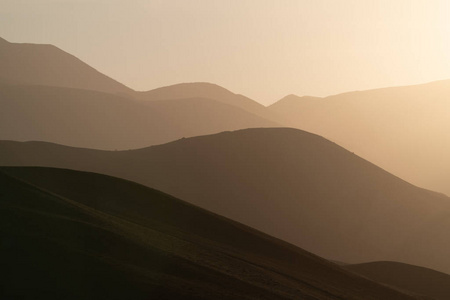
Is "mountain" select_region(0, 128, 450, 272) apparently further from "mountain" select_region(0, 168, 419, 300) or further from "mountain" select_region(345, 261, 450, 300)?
"mountain" select_region(0, 168, 419, 300)

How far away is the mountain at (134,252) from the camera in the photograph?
2086 cm

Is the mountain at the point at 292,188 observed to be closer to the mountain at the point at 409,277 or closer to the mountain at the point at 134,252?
the mountain at the point at 409,277

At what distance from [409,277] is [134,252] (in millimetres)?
35006

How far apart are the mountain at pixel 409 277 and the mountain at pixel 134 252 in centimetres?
1183

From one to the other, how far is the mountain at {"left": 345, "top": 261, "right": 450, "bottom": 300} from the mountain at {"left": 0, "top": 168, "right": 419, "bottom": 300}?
38.8 feet

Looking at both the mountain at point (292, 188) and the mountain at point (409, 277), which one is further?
the mountain at point (292, 188)

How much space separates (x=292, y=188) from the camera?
94.7m

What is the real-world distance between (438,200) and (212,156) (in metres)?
37.5

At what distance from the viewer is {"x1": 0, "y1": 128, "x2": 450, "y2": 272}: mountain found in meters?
85.1

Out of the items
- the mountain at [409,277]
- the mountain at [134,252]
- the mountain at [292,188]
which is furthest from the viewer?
the mountain at [292,188]

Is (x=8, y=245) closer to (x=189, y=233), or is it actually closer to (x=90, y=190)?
(x=189, y=233)

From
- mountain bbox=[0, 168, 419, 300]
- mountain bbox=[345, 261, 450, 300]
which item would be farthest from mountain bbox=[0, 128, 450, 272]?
mountain bbox=[0, 168, 419, 300]

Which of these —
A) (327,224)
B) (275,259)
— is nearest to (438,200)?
(327,224)

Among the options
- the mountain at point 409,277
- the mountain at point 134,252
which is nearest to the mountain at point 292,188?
the mountain at point 409,277
